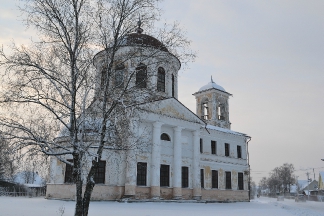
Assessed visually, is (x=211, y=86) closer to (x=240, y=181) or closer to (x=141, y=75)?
(x=240, y=181)

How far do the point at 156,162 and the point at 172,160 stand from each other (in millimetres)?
1959

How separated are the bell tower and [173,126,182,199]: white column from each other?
9.30 metres

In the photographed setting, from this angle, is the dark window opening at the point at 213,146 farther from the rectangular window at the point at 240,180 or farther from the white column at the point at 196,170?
the white column at the point at 196,170

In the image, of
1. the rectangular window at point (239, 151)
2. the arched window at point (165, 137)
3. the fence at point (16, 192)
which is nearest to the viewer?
the arched window at point (165, 137)

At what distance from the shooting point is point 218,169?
26859mm

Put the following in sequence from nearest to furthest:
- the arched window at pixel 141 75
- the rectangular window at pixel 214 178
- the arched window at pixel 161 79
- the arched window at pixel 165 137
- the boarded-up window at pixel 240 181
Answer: the arched window at pixel 141 75 → the arched window at pixel 165 137 → the arched window at pixel 161 79 → the rectangular window at pixel 214 178 → the boarded-up window at pixel 240 181

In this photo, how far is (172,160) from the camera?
21625 millimetres

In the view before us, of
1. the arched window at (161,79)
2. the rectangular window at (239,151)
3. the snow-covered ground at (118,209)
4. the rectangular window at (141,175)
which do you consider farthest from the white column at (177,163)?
the rectangular window at (239,151)

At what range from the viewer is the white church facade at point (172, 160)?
18.7m

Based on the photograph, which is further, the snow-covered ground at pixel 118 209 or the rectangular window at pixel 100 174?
the rectangular window at pixel 100 174

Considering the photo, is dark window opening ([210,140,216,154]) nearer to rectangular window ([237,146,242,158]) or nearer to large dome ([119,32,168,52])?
rectangular window ([237,146,242,158])

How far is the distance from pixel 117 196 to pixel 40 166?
1004 centimetres

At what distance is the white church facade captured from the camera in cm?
1869

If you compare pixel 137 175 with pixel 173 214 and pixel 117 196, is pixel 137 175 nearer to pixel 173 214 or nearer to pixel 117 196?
pixel 117 196
